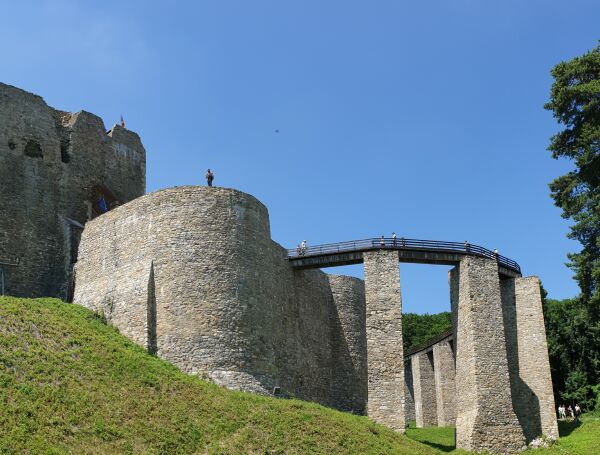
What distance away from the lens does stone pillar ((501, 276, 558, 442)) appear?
32875mm

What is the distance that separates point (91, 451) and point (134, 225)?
1261 cm

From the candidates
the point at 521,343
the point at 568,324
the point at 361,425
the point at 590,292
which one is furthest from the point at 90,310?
the point at 568,324

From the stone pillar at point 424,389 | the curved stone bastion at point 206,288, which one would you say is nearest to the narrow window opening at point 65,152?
the curved stone bastion at point 206,288

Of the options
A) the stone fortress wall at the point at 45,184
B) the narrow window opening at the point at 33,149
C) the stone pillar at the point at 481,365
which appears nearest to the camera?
the stone pillar at the point at 481,365

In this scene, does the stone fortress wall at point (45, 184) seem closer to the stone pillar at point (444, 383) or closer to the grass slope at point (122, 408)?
the grass slope at point (122, 408)

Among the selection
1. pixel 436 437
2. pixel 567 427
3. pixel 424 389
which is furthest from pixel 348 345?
pixel 567 427

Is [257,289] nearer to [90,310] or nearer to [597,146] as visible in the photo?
[90,310]

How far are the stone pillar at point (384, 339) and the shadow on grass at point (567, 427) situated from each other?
8035 mm

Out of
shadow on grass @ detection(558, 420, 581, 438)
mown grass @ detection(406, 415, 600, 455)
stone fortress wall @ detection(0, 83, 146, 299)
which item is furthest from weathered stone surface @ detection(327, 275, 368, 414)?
stone fortress wall @ detection(0, 83, 146, 299)

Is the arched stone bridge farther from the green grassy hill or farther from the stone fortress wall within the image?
the stone fortress wall

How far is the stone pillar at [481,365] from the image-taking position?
30.6 m

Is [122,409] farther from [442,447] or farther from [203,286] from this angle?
[442,447]

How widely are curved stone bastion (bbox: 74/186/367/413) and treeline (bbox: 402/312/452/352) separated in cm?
2416

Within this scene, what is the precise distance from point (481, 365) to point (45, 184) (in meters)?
21.5
